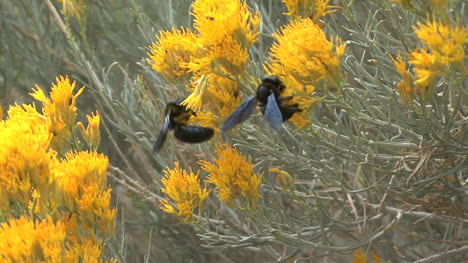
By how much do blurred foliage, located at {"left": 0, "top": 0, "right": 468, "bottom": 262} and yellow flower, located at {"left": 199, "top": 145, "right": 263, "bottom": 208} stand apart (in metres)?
0.12

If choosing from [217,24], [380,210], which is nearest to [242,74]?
[217,24]

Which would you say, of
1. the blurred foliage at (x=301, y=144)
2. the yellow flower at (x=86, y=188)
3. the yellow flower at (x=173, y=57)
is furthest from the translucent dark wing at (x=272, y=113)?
the yellow flower at (x=86, y=188)

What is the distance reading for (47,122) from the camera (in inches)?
96.5

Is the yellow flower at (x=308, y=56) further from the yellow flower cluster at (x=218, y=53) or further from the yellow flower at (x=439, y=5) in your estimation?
the yellow flower at (x=439, y=5)

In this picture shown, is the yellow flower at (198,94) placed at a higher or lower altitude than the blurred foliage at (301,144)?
higher

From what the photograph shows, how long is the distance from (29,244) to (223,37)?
706 mm

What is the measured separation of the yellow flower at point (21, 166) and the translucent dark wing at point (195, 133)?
0.40 meters

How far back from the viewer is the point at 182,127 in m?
2.26

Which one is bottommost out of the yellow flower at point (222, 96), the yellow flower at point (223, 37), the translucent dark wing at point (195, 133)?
the translucent dark wing at point (195, 133)

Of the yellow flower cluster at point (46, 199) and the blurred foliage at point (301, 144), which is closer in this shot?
the yellow flower cluster at point (46, 199)

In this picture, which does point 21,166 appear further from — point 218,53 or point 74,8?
point 74,8

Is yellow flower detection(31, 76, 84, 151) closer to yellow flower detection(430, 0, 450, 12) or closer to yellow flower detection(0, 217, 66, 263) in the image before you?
yellow flower detection(0, 217, 66, 263)

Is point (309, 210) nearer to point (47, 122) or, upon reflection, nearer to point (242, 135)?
point (242, 135)

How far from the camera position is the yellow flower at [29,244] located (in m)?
1.85
